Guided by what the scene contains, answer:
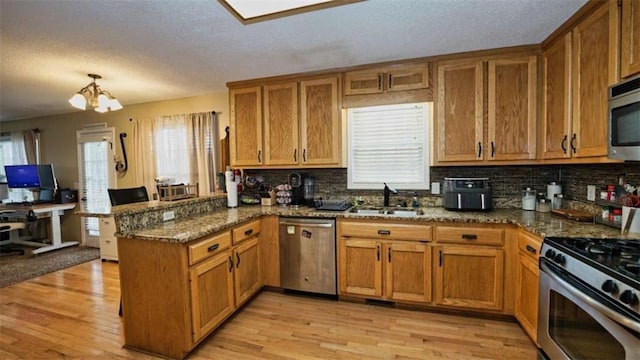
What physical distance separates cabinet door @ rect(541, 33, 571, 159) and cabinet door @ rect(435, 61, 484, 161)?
0.48 m

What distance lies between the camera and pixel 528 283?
212 centimetres

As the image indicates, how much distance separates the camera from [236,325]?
8.02 ft

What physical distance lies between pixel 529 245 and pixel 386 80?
1879 mm

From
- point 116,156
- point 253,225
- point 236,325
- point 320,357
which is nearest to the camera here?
point 320,357

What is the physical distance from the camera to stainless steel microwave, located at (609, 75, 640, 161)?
153cm

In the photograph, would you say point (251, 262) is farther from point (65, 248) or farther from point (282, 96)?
point (65, 248)

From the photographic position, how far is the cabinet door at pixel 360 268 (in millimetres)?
2695

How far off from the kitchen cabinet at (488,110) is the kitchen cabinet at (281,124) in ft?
4.87

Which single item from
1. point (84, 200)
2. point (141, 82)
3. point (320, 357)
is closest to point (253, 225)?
point (320, 357)

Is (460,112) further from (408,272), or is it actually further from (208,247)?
(208,247)

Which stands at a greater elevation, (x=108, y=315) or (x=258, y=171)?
(x=258, y=171)

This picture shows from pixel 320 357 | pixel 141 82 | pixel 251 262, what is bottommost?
pixel 320 357

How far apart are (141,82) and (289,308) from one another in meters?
3.06

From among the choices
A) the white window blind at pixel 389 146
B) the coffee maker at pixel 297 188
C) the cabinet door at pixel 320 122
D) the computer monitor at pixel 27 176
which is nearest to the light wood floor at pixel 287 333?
the coffee maker at pixel 297 188
